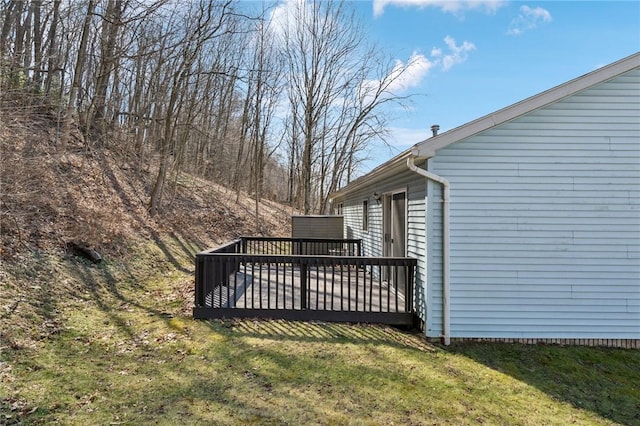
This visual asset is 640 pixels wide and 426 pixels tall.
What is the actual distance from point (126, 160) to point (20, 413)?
46.8 feet

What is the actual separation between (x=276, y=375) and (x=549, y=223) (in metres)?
4.37

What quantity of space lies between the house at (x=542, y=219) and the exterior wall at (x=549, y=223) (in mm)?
15

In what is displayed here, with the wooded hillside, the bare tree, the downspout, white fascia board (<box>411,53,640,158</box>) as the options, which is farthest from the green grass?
the bare tree

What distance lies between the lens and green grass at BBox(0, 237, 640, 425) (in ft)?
11.1

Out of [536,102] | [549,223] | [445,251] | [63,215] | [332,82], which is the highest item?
[332,82]

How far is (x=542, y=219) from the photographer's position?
17.3 ft

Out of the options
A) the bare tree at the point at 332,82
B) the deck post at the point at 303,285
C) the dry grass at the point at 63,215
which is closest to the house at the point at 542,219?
the deck post at the point at 303,285

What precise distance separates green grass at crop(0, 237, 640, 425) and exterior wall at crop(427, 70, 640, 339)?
1.53 ft

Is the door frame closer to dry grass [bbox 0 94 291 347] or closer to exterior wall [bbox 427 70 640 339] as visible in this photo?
exterior wall [bbox 427 70 640 339]

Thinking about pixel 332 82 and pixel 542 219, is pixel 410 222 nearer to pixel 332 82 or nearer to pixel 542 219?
pixel 542 219

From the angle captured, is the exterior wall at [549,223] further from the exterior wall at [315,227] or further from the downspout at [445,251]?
the exterior wall at [315,227]

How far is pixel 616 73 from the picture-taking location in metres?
5.24

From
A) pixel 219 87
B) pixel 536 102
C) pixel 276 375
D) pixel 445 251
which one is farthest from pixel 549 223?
pixel 219 87

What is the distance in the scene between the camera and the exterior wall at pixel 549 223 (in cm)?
523
